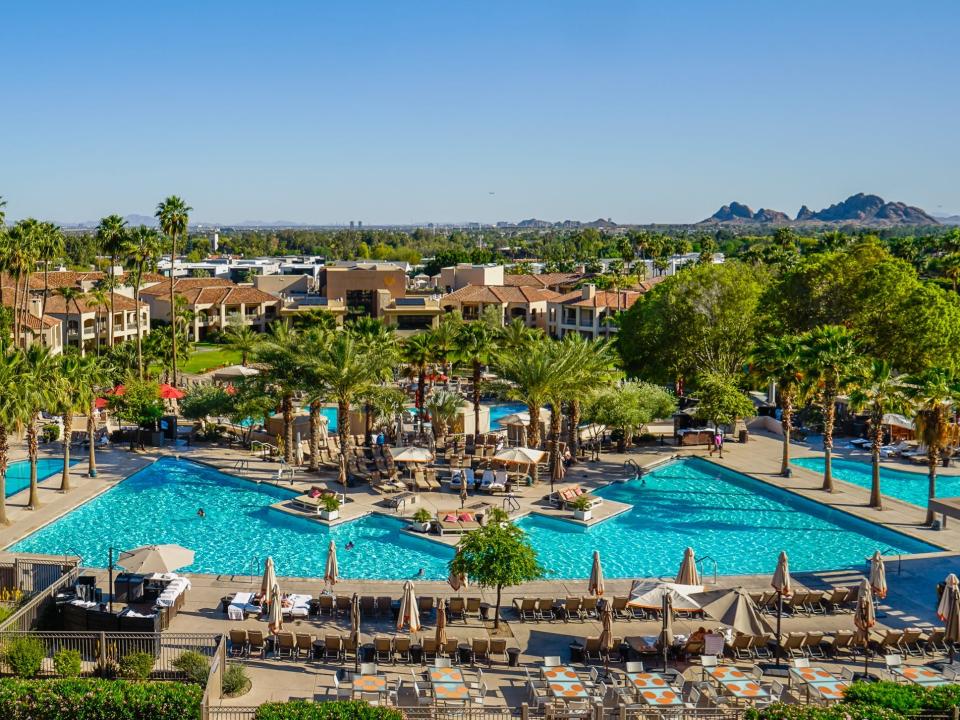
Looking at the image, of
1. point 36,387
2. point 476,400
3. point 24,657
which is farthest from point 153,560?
point 476,400

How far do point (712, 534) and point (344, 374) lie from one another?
14.6 meters

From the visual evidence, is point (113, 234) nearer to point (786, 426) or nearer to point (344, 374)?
point (344, 374)

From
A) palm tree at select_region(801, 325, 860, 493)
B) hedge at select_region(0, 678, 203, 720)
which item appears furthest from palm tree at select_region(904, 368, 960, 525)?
hedge at select_region(0, 678, 203, 720)

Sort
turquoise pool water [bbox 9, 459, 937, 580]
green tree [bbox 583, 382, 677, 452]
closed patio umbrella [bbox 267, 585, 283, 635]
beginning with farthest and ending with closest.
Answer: green tree [bbox 583, 382, 677, 452] < turquoise pool water [bbox 9, 459, 937, 580] < closed patio umbrella [bbox 267, 585, 283, 635]

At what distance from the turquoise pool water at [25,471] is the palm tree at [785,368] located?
29.1 m

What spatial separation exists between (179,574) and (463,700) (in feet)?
36.7

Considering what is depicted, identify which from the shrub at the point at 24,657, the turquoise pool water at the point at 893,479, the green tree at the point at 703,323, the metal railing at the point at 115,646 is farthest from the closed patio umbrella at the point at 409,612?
the green tree at the point at 703,323

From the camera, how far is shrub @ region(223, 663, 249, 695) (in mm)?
16719

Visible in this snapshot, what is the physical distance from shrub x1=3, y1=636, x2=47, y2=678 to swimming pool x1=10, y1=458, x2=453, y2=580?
854 centimetres

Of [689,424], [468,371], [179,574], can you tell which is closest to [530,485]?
[689,424]

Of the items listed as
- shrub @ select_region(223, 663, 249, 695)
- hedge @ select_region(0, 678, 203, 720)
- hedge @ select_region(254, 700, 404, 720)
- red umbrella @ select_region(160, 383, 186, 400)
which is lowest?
shrub @ select_region(223, 663, 249, 695)

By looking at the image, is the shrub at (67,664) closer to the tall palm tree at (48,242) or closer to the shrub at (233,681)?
the shrub at (233,681)

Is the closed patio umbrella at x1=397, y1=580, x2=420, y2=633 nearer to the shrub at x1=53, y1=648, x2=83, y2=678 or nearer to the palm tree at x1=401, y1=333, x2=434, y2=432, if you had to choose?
the shrub at x1=53, y1=648, x2=83, y2=678

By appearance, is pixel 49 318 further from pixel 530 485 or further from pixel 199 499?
pixel 530 485
